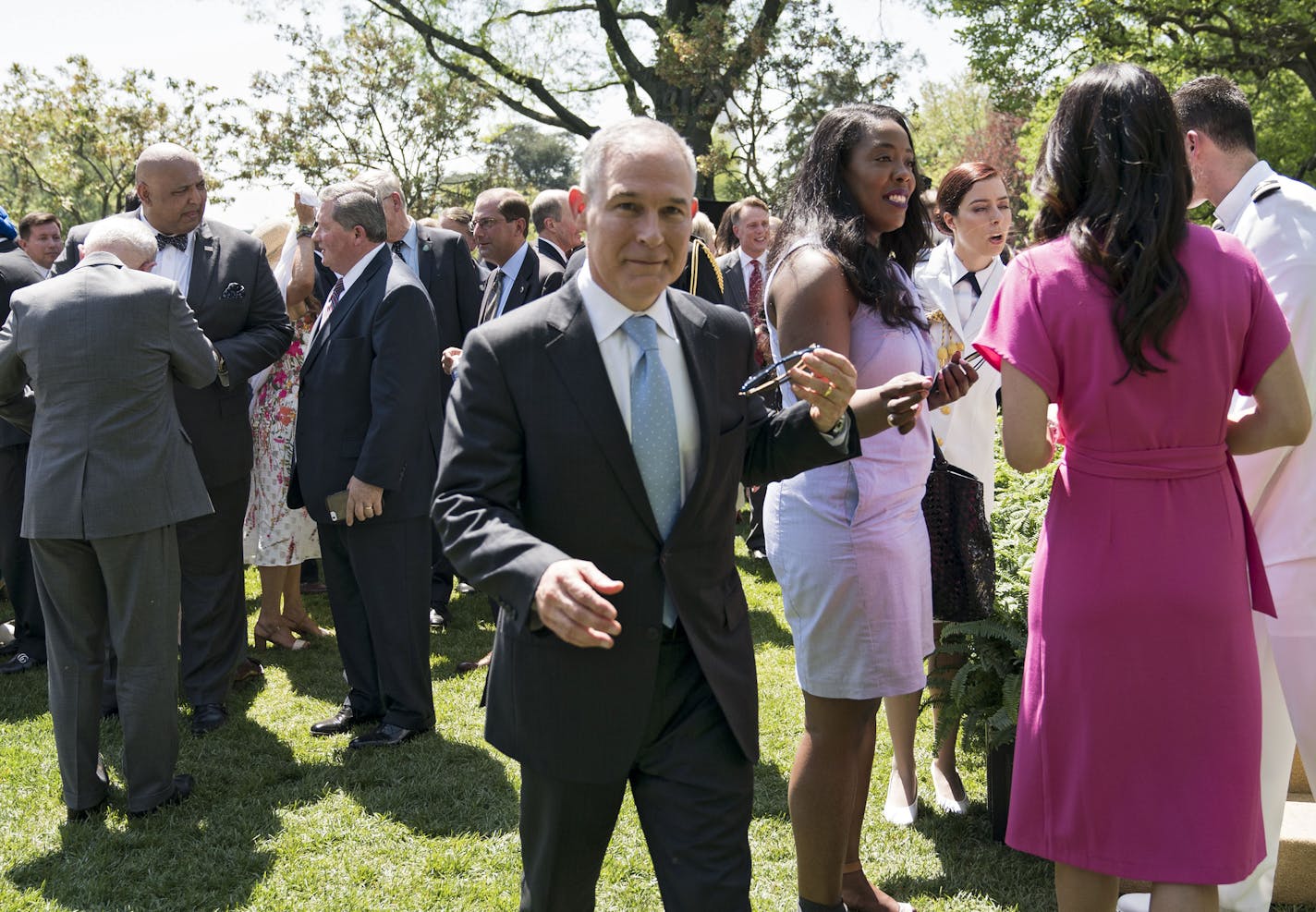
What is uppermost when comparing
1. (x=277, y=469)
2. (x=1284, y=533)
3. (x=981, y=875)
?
(x=1284, y=533)

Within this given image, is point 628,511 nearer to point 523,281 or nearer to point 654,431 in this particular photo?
point 654,431

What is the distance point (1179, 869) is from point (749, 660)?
1.10 m

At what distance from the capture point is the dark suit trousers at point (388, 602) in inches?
214

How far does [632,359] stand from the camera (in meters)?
2.53

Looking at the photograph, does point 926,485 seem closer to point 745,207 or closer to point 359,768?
point 359,768

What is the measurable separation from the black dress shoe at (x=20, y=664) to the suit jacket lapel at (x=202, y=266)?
2.56 metres

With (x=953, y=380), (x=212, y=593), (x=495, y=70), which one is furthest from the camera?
(x=495, y=70)

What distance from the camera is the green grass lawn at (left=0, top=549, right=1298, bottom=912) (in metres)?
3.98

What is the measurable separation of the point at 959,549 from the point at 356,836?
2.53 metres

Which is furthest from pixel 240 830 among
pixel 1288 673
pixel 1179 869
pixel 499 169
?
pixel 499 169

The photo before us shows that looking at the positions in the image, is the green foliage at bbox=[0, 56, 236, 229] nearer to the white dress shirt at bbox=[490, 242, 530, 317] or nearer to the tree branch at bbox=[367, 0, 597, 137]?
the tree branch at bbox=[367, 0, 597, 137]

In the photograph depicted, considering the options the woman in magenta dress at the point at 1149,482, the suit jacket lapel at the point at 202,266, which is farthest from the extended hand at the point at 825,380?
the suit jacket lapel at the point at 202,266

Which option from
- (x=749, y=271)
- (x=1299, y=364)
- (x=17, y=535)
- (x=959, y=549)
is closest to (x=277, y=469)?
(x=17, y=535)

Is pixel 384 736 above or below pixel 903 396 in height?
below
